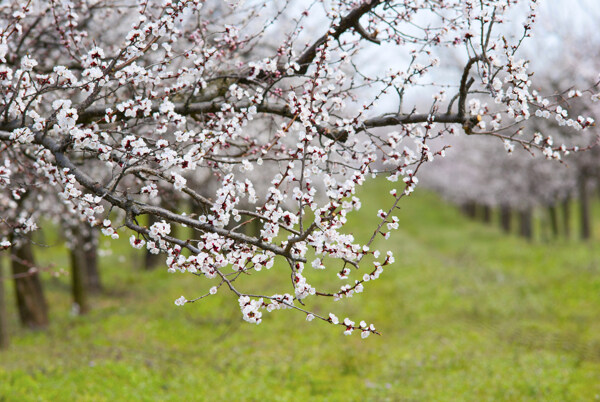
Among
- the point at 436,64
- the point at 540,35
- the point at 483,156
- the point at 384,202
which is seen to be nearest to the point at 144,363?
the point at 436,64

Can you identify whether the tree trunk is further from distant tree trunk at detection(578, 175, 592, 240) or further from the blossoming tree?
distant tree trunk at detection(578, 175, 592, 240)

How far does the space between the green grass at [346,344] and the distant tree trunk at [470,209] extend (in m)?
29.6

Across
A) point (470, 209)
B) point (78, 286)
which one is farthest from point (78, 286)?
point (470, 209)

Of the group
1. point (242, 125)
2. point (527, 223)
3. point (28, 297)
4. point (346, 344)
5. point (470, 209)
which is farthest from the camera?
point (470, 209)

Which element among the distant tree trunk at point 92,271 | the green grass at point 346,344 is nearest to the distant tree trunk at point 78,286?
the green grass at point 346,344

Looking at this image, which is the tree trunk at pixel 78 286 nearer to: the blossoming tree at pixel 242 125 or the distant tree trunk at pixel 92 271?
the distant tree trunk at pixel 92 271

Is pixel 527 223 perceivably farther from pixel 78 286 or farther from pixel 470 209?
pixel 78 286

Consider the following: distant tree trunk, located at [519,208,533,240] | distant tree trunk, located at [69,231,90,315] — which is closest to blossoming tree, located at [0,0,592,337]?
distant tree trunk, located at [69,231,90,315]

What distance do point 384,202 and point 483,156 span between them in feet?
68.9

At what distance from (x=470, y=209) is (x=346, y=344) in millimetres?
42183

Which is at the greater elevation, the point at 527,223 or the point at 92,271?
A: the point at 527,223

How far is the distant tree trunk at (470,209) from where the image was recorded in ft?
164

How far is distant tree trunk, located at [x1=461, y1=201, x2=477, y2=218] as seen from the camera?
1967 inches

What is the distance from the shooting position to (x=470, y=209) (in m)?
51.6
